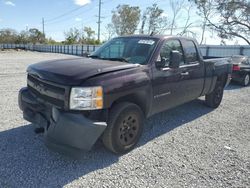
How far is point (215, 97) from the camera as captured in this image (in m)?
6.44

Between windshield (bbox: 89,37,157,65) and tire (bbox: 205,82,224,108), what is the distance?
3023mm

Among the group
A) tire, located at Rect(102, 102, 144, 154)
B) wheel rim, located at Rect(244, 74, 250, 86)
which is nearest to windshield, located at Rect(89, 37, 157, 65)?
tire, located at Rect(102, 102, 144, 154)

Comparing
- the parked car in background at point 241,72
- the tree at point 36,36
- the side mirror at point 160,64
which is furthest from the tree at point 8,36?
the side mirror at point 160,64

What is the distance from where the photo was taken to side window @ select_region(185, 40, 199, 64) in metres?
5.02

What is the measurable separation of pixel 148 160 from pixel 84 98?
139 cm

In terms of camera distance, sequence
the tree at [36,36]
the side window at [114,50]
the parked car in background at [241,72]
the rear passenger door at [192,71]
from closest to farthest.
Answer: the side window at [114,50], the rear passenger door at [192,71], the parked car in background at [241,72], the tree at [36,36]

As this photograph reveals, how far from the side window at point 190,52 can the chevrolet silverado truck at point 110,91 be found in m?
0.03

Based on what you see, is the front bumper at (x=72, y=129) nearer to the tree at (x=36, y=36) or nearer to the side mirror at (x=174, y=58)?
the side mirror at (x=174, y=58)

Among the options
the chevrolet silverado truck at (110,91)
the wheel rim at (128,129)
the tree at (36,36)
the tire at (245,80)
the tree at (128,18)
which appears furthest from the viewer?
the tree at (36,36)

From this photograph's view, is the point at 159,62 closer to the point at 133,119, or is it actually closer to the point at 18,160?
the point at 133,119

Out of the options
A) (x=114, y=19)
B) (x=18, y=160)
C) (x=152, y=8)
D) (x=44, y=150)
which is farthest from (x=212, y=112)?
(x=114, y=19)

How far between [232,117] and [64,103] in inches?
175

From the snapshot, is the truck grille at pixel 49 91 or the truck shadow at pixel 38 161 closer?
the truck shadow at pixel 38 161

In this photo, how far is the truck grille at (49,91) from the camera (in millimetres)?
3075
